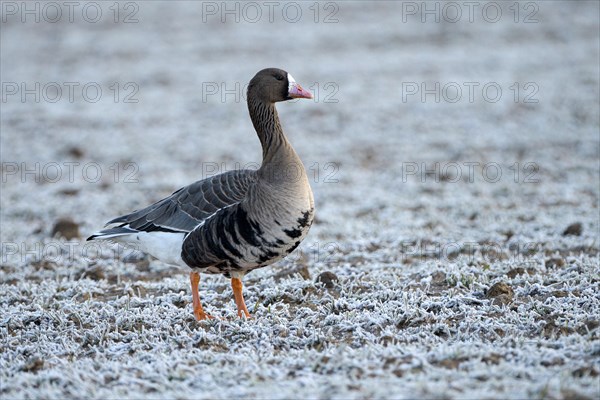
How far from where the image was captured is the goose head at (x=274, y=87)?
8742mm

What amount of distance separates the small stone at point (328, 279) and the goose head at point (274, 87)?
2.37 metres

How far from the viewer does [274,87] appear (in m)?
8.79

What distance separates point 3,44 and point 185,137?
693 inches

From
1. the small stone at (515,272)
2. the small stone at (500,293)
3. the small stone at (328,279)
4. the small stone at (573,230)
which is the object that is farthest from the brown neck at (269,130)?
the small stone at (573,230)

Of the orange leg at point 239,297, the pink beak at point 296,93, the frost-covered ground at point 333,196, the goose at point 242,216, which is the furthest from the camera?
the pink beak at point 296,93

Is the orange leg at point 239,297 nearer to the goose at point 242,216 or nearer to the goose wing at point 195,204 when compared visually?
the goose at point 242,216

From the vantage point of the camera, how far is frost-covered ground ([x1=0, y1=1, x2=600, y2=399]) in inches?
262

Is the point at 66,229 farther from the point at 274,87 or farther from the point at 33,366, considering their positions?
the point at 33,366

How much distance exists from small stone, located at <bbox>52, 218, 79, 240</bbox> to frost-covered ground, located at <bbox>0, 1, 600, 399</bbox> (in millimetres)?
205

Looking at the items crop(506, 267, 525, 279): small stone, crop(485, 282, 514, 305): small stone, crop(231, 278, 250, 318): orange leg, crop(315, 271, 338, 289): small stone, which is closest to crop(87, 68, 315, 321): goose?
crop(231, 278, 250, 318): orange leg

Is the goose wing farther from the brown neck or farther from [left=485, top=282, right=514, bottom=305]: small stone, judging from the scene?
[left=485, top=282, right=514, bottom=305]: small stone

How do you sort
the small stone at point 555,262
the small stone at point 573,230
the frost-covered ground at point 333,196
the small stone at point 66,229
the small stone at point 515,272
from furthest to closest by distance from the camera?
1. the small stone at point 66,229
2. the small stone at point 573,230
3. the small stone at point 555,262
4. the small stone at point 515,272
5. the frost-covered ground at point 333,196

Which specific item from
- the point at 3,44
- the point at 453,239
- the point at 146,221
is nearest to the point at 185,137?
the point at 453,239

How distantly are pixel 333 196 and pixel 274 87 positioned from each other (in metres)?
7.93
